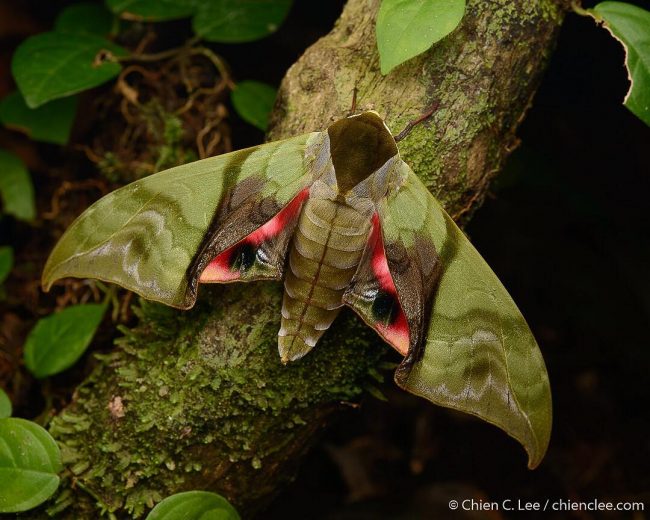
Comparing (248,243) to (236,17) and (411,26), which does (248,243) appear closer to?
(411,26)

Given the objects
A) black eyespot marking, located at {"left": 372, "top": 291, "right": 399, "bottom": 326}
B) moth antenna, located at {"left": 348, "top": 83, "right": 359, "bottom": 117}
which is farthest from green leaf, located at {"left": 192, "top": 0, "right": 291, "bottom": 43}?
black eyespot marking, located at {"left": 372, "top": 291, "right": 399, "bottom": 326}

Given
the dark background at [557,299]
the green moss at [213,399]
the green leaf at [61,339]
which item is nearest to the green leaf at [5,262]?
the green leaf at [61,339]

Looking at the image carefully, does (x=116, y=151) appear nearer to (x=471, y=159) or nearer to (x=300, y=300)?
(x=300, y=300)

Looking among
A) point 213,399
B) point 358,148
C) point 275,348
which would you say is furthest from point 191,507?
point 358,148

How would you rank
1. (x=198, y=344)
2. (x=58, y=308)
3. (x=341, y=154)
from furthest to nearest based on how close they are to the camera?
(x=58, y=308), (x=198, y=344), (x=341, y=154)

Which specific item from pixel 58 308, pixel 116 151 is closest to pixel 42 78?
pixel 116 151

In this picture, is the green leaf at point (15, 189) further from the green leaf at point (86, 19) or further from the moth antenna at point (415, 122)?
the moth antenna at point (415, 122)

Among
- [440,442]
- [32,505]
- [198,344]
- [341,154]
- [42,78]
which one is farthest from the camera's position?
[440,442]
